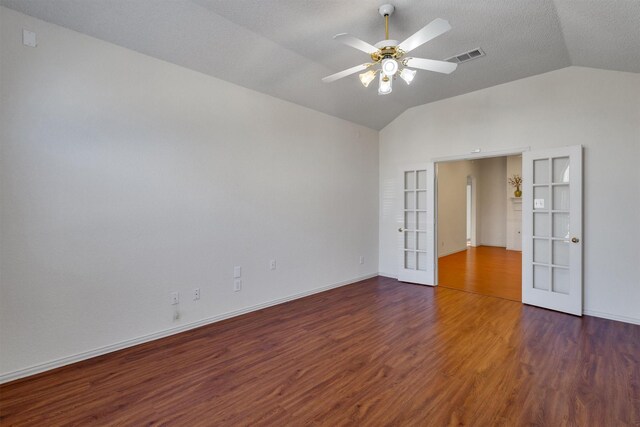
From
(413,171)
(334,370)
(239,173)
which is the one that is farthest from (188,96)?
(413,171)

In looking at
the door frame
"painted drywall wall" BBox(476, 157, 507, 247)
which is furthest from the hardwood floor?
"painted drywall wall" BBox(476, 157, 507, 247)

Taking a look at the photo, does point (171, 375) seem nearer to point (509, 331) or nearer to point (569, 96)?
point (509, 331)

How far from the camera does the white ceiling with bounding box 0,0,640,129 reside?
2596 millimetres

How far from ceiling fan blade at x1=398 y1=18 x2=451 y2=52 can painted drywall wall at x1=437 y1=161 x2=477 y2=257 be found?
225 inches

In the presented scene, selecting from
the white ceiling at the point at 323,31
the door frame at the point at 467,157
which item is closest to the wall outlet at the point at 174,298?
the white ceiling at the point at 323,31

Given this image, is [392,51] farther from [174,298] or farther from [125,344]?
[125,344]

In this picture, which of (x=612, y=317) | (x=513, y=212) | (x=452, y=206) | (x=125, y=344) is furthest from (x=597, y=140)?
(x=125, y=344)

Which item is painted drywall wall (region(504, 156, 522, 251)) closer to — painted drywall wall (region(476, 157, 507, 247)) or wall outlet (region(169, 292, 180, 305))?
painted drywall wall (region(476, 157, 507, 247))

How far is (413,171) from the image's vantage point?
5402 millimetres

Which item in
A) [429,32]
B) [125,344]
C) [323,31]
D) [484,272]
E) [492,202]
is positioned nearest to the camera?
[429,32]

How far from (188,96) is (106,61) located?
77 centimetres

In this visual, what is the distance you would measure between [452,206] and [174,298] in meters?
7.26

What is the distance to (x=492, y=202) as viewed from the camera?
947cm

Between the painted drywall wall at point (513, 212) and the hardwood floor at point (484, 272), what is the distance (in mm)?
369
